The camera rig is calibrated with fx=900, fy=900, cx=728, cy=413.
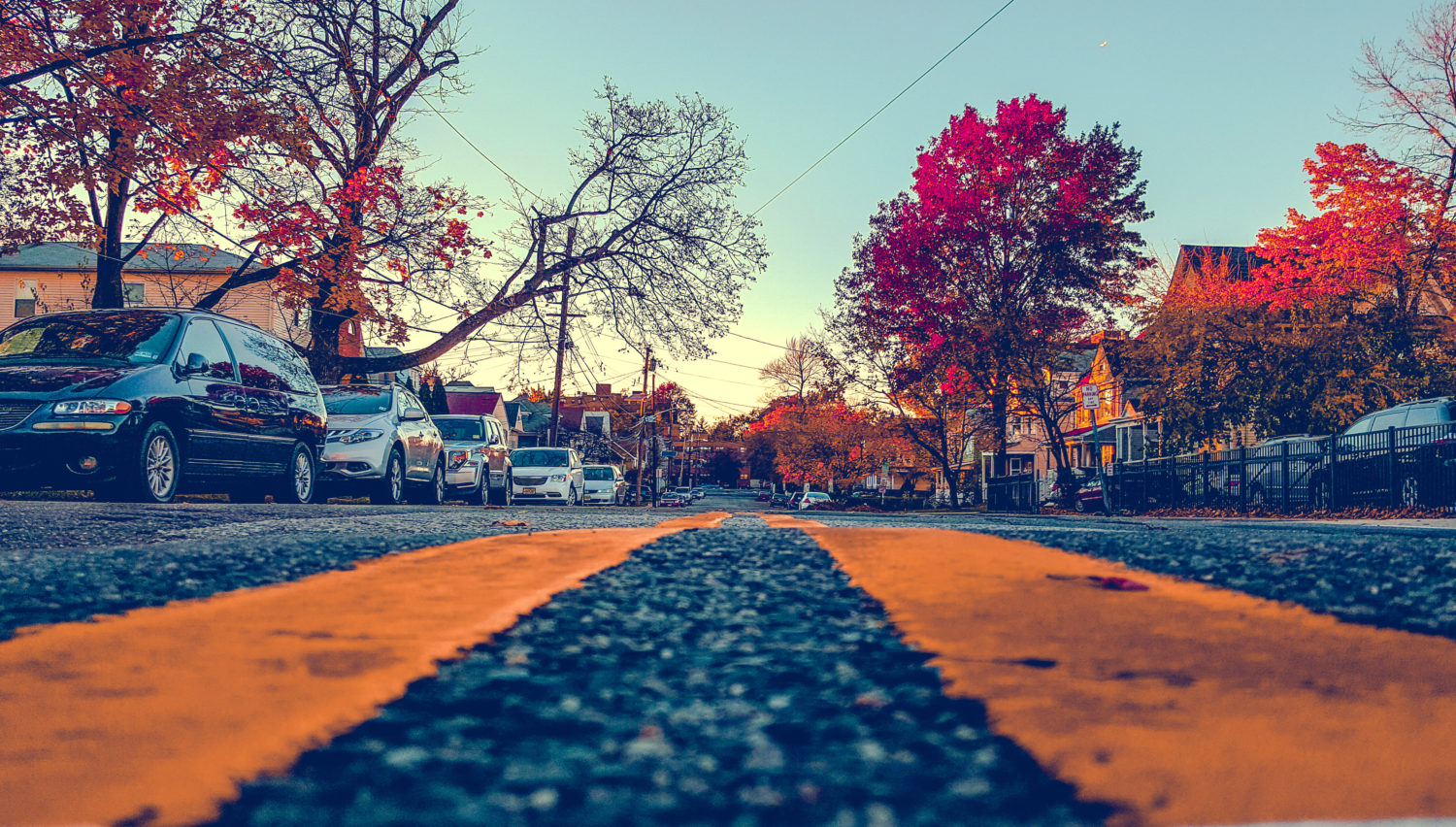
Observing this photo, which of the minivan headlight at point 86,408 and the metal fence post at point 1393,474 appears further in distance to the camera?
the metal fence post at point 1393,474

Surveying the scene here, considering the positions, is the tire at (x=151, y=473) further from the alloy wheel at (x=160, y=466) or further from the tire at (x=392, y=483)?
the tire at (x=392, y=483)

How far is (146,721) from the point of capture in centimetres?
73

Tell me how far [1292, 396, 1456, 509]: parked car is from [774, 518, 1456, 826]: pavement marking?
14.7 metres

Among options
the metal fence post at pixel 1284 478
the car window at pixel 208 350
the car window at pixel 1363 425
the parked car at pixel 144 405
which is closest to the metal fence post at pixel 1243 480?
the metal fence post at pixel 1284 478

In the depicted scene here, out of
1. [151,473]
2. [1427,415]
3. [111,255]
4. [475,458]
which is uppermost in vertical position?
[111,255]

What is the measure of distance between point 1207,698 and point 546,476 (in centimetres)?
2187

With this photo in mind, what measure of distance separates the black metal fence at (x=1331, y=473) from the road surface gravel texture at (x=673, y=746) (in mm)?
15023

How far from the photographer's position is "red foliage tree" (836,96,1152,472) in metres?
23.4

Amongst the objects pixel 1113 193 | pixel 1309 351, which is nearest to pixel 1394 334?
pixel 1309 351

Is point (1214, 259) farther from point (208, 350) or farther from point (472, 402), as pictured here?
point (472, 402)

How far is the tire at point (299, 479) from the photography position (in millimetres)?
10305

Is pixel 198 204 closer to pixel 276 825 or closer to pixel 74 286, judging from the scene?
pixel 276 825

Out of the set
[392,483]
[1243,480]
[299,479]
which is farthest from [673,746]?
[1243,480]

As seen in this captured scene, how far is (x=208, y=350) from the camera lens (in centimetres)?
868
